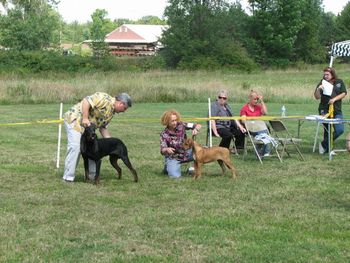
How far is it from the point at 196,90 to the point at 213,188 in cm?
1875

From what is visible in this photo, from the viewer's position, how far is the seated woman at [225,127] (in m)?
10.1

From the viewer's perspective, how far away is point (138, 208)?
6297mm

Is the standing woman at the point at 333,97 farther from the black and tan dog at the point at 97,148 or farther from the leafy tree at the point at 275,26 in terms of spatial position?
the leafy tree at the point at 275,26

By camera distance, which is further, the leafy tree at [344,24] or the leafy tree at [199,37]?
the leafy tree at [344,24]

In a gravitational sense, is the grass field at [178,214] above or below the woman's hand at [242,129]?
below

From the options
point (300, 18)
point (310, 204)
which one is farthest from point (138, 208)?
point (300, 18)

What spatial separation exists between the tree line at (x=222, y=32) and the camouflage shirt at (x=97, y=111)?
140 ft

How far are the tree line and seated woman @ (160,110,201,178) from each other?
42.4m

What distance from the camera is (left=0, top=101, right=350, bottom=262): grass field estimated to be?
4770 mm

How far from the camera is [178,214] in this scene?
19.7 ft

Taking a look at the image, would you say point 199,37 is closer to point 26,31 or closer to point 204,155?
point 26,31

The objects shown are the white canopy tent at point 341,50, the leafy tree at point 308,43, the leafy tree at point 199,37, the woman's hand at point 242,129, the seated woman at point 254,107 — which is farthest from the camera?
the leafy tree at point 308,43

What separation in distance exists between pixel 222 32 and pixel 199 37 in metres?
2.23

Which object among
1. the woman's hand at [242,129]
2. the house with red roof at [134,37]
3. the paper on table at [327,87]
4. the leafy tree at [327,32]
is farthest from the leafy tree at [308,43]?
the woman's hand at [242,129]
